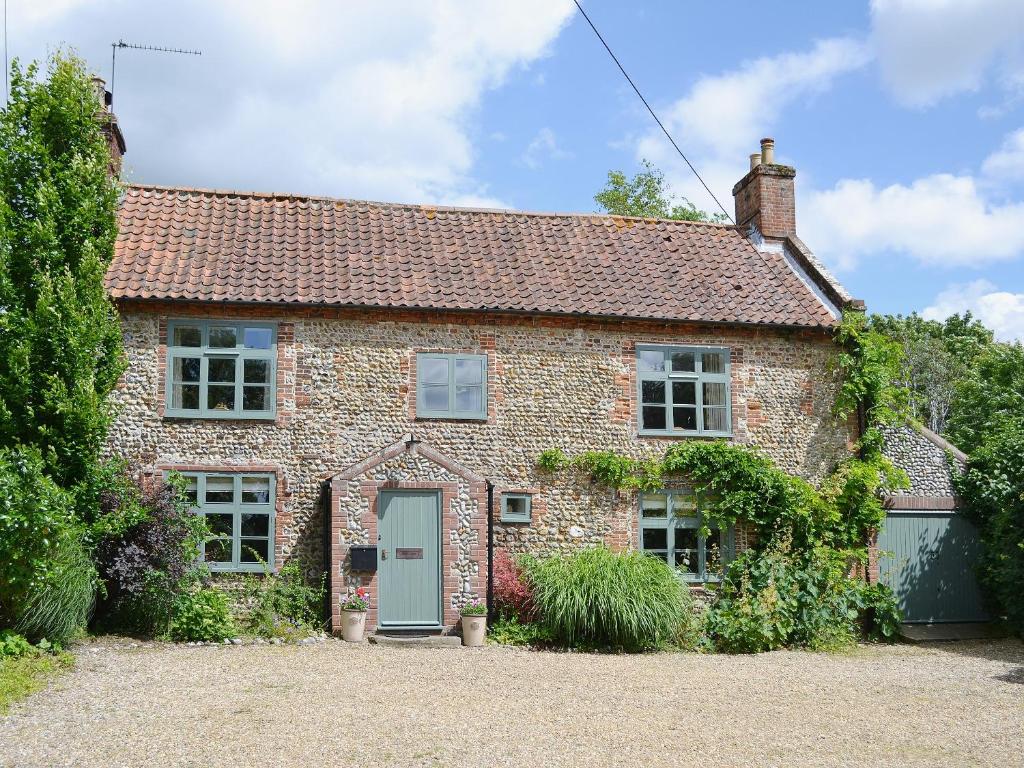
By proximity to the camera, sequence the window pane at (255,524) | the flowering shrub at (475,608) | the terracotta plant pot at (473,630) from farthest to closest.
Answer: the window pane at (255,524), the flowering shrub at (475,608), the terracotta plant pot at (473,630)

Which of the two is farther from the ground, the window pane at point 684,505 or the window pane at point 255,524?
the window pane at point 684,505

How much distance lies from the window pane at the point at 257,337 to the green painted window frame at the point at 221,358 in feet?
0.06

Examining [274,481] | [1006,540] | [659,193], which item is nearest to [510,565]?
[274,481]

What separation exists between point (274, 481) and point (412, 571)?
258 cm

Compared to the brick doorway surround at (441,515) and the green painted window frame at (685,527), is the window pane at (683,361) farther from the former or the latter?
the brick doorway surround at (441,515)

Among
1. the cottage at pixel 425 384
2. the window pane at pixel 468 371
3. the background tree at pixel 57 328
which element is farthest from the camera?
the window pane at pixel 468 371

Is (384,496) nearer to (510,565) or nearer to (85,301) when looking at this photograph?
(510,565)

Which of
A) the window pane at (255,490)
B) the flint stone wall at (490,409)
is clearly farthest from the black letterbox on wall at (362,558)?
the window pane at (255,490)

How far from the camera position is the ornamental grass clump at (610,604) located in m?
13.3

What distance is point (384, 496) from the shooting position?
14.1 m

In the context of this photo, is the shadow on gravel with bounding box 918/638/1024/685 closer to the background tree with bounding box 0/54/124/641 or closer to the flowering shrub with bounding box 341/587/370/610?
the flowering shrub with bounding box 341/587/370/610

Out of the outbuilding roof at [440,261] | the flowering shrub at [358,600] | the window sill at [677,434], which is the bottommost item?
the flowering shrub at [358,600]

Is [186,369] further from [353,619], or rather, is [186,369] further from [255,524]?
[353,619]

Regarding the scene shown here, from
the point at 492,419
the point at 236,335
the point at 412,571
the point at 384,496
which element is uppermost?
the point at 236,335
